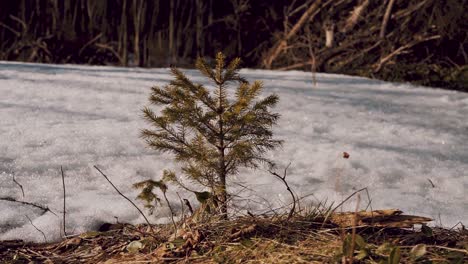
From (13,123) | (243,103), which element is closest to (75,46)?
(13,123)

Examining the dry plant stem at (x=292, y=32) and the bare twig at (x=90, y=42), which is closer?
the dry plant stem at (x=292, y=32)

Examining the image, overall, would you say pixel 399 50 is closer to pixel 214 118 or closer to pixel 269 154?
pixel 269 154

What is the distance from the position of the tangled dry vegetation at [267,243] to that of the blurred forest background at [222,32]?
180 inches

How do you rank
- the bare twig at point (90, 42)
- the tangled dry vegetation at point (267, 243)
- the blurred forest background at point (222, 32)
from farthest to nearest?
the bare twig at point (90, 42) < the blurred forest background at point (222, 32) < the tangled dry vegetation at point (267, 243)

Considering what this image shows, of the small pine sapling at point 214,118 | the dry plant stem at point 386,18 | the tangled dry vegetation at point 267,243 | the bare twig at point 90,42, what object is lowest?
the tangled dry vegetation at point 267,243

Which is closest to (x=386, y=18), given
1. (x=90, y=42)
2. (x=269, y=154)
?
(x=269, y=154)

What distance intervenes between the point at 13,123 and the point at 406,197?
2468mm

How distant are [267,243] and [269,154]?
159 cm

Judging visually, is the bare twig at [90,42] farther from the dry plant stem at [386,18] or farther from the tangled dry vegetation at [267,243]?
the tangled dry vegetation at [267,243]

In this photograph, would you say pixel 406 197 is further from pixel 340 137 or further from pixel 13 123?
pixel 13 123

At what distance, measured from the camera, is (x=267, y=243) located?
5.73 feet

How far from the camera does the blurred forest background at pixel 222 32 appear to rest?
637cm

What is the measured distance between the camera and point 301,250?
1703 millimetres

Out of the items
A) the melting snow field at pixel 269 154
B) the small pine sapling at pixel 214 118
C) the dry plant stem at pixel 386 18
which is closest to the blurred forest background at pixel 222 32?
the dry plant stem at pixel 386 18
